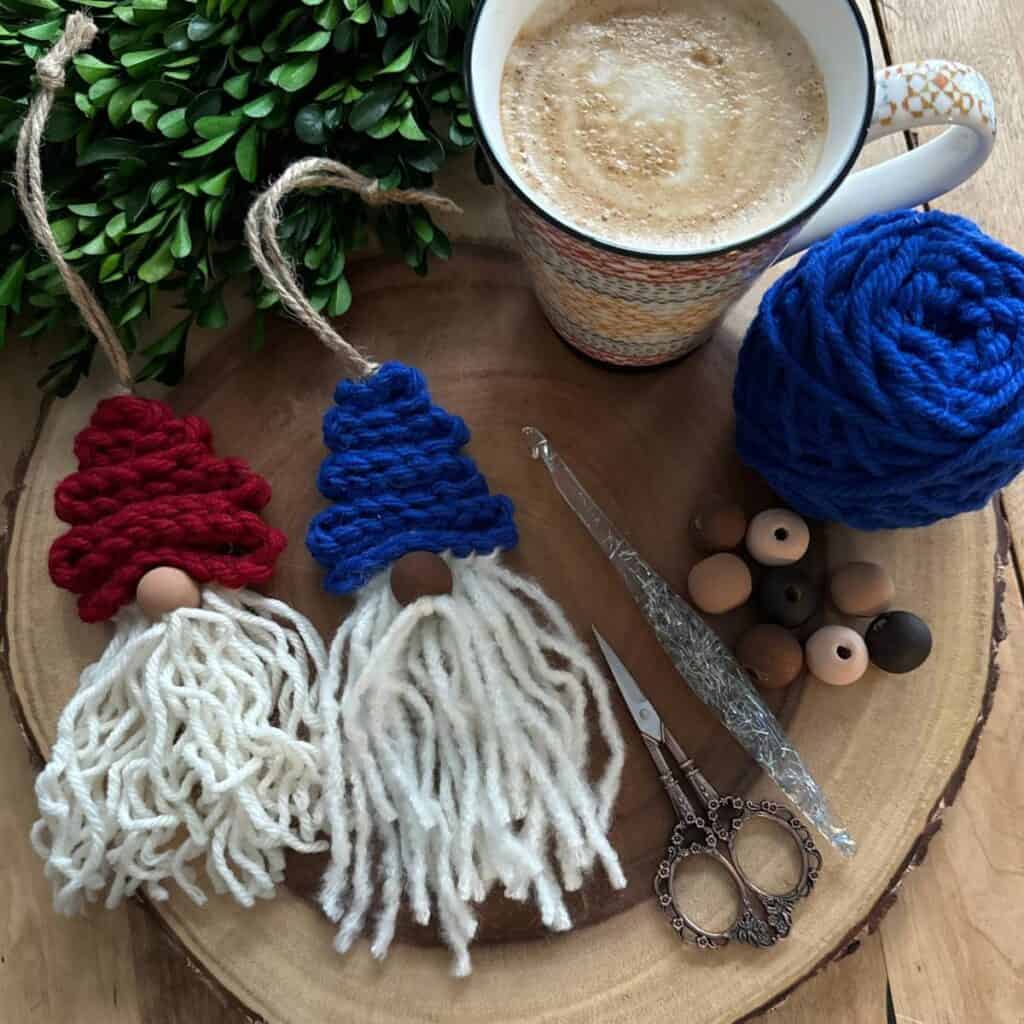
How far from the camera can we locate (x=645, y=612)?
0.67 metres

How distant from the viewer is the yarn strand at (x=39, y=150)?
23.8 inches

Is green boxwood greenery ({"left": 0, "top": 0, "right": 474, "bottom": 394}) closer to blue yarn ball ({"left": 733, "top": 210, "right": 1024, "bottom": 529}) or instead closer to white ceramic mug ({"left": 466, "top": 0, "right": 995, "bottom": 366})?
white ceramic mug ({"left": 466, "top": 0, "right": 995, "bottom": 366})

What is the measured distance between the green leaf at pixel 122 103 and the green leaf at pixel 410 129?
160mm

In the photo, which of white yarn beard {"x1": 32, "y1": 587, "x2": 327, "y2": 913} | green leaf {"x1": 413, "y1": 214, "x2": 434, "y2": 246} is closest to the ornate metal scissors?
white yarn beard {"x1": 32, "y1": 587, "x2": 327, "y2": 913}

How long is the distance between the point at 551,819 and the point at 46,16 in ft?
2.07

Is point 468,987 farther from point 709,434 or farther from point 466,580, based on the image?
point 709,434

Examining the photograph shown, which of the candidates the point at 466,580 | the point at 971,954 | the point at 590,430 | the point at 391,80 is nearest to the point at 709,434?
the point at 590,430

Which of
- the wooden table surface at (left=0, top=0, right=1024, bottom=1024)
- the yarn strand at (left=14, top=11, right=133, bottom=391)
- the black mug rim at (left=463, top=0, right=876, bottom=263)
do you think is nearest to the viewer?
the black mug rim at (left=463, top=0, right=876, bottom=263)

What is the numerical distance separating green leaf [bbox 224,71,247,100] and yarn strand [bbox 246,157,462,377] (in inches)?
2.3

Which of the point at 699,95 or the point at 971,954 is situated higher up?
the point at 699,95

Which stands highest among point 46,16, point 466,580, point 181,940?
point 46,16

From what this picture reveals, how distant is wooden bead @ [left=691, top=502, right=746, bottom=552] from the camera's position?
657 millimetres

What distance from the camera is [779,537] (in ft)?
2.15

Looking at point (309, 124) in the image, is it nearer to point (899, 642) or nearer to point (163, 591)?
point (163, 591)
